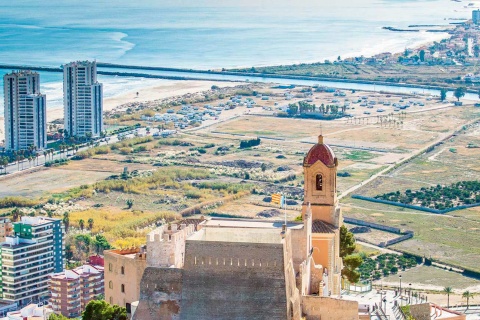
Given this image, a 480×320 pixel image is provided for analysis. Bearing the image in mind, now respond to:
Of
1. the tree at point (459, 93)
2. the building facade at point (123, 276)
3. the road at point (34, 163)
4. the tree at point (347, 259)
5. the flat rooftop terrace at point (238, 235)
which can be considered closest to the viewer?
the flat rooftop terrace at point (238, 235)

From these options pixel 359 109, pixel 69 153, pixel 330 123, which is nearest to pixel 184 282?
pixel 69 153

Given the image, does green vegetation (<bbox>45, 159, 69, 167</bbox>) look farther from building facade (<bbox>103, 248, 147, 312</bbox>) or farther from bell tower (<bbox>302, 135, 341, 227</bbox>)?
building facade (<bbox>103, 248, 147, 312</bbox>)

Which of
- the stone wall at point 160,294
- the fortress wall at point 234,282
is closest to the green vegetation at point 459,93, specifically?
the fortress wall at point 234,282

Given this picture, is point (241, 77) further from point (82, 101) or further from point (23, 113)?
point (23, 113)

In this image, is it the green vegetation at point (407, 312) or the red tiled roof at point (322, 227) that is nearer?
the red tiled roof at point (322, 227)

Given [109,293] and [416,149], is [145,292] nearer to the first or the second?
[109,293]

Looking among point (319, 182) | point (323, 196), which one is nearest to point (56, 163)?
point (319, 182)

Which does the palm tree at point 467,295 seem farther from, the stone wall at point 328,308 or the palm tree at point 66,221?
the palm tree at point 66,221

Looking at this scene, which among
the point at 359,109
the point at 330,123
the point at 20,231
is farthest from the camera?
the point at 359,109

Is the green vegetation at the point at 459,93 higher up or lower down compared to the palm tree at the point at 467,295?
higher up
